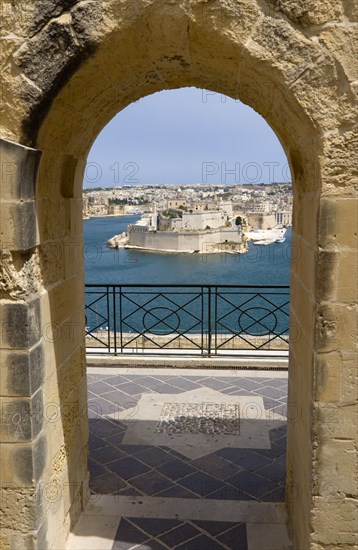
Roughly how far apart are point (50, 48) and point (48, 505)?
2581 mm

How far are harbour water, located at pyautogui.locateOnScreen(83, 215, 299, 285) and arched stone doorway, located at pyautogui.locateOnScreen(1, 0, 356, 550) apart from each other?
2522cm

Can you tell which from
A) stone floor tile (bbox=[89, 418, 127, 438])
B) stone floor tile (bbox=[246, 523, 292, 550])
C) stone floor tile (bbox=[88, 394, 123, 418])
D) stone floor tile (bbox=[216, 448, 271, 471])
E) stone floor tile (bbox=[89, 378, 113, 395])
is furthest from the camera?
stone floor tile (bbox=[89, 378, 113, 395])

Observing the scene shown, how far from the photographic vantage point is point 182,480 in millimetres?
4160

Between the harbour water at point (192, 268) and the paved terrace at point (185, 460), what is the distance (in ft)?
72.6

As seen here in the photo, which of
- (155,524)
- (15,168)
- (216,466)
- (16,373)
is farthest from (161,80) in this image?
(216,466)

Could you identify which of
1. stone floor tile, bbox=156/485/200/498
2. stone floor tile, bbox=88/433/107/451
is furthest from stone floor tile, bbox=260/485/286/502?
stone floor tile, bbox=88/433/107/451

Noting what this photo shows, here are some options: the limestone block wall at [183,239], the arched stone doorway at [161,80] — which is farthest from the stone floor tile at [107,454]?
the limestone block wall at [183,239]

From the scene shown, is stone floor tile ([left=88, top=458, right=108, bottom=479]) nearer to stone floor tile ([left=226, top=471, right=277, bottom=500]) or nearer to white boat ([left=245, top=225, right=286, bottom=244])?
stone floor tile ([left=226, top=471, right=277, bottom=500])

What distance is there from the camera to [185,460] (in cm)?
447

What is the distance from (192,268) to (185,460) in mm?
31459

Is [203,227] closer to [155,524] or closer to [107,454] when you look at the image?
[107,454]

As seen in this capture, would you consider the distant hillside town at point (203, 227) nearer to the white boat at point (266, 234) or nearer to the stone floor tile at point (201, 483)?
the white boat at point (266, 234)

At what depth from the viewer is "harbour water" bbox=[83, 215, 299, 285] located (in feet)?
100

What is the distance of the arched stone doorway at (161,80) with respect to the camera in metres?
2.36
